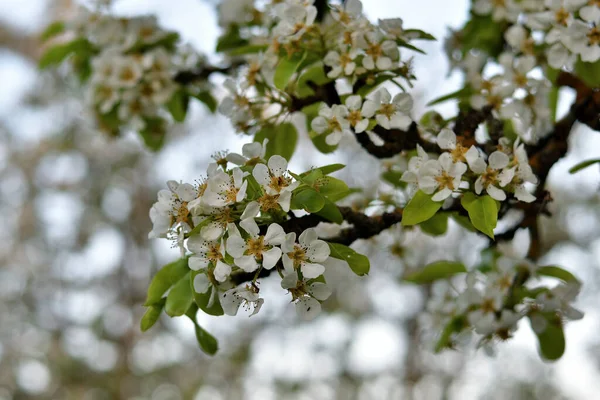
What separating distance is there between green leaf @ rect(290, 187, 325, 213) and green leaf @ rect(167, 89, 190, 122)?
3.32 ft

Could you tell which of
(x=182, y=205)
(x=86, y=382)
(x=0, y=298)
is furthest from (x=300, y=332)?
(x=182, y=205)

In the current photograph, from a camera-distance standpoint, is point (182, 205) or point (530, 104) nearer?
point (182, 205)

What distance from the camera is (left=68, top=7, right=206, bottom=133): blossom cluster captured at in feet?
6.14

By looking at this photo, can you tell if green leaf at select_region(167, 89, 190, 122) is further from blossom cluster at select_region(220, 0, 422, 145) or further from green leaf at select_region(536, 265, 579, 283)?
green leaf at select_region(536, 265, 579, 283)

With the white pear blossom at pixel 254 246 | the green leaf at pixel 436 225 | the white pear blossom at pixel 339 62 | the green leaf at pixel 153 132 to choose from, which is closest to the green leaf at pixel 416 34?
the white pear blossom at pixel 339 62

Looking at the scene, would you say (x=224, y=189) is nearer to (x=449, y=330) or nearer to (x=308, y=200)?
(x=308, y=200)

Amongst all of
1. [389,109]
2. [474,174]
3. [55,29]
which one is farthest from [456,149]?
[55,29]

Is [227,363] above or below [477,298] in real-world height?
below

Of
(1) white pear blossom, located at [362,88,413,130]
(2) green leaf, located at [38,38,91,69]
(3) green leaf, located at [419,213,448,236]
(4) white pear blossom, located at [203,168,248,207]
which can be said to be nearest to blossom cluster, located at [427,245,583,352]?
(3) green leaf, located at [419,213,448,236]

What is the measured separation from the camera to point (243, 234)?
3.21 ft

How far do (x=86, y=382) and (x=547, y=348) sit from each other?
7.27m

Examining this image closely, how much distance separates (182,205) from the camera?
104 cm

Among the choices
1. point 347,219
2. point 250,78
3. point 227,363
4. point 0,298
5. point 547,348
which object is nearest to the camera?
point 347,219

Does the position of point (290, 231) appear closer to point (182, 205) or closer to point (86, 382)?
point (182, 205)
